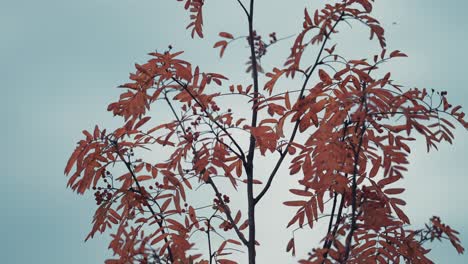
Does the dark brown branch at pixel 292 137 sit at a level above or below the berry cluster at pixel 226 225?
above

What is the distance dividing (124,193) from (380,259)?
1377 millimetres

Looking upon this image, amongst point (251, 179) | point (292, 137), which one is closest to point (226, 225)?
point (251, 179)

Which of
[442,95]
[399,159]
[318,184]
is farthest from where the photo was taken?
[442,95]

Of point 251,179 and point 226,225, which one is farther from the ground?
point 251,179

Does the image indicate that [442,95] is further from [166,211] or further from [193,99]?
[166,211]

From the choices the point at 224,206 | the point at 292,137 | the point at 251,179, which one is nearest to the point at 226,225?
the point at 224,206

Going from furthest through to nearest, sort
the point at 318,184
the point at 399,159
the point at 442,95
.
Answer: the point at 442,95
the point at 318,184
the point at 399,159

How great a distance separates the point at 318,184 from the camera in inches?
126

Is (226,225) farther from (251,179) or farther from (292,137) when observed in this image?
(292,137)

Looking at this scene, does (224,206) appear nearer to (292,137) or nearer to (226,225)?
(226,225)

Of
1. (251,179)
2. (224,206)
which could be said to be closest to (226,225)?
(224,206)

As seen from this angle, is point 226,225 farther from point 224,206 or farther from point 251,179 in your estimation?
point 251,179

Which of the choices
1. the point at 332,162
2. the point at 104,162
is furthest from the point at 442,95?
the point at 104,162

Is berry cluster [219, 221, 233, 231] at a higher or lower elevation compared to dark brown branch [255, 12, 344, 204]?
lower
